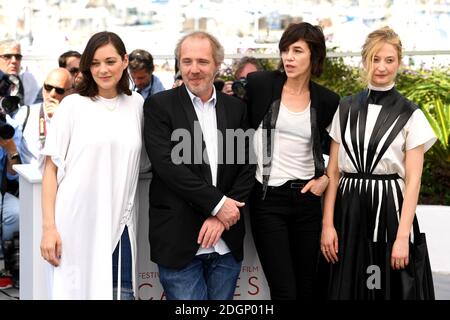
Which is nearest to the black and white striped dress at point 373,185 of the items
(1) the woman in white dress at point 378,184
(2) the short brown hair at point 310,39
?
(1) the woman in white dress at point 378,184

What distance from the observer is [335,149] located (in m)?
4.17

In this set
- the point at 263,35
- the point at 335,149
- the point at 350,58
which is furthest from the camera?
the point at 263,35

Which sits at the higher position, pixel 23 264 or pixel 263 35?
pixel 263 35

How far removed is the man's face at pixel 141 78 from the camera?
7.38m

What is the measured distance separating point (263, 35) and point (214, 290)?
7.34m

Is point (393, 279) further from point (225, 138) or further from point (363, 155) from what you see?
point (225, 138)

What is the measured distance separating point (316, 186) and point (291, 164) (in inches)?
6.6

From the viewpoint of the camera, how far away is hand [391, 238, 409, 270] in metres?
3.98

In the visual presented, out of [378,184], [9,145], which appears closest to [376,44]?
[378,184]

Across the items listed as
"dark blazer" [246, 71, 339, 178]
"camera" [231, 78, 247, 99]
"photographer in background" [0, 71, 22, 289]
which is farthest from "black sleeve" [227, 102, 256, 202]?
"photographer in background" [0, 71, 22, 289]

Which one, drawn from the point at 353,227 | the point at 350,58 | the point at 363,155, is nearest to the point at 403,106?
the point at 363,155

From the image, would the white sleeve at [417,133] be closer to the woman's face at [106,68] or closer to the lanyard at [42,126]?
the woman's face at [106,68]

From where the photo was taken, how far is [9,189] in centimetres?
634

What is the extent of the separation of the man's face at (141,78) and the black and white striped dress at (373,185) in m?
3.58
